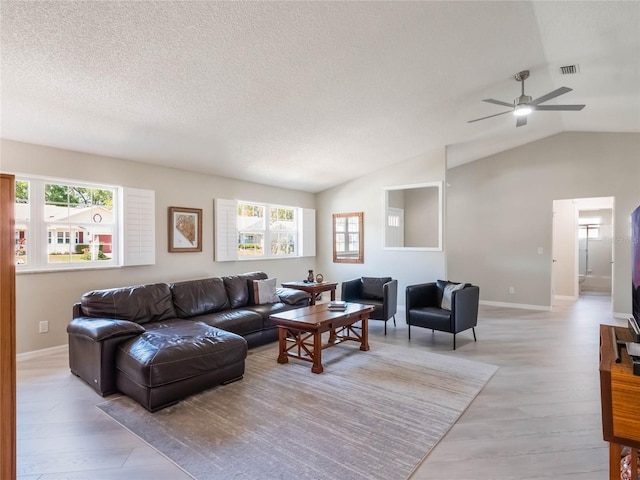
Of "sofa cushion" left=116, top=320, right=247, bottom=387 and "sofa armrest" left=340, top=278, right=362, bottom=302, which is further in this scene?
"sofa armrest" left=340, top=278, right=362, bottom=302

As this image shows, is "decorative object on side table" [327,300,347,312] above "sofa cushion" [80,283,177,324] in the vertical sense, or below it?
below

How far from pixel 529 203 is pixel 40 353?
7.99m

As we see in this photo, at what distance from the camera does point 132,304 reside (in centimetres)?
360

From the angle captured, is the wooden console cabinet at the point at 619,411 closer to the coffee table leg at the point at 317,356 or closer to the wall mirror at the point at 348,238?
the coffee table leg at the point at 317,356

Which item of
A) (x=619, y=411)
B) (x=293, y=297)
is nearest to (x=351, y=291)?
(x=293, y=297)

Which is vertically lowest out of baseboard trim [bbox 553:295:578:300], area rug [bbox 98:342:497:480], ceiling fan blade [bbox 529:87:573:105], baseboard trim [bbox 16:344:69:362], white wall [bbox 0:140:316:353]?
baseboard trim [bbox 553:295:578:300]

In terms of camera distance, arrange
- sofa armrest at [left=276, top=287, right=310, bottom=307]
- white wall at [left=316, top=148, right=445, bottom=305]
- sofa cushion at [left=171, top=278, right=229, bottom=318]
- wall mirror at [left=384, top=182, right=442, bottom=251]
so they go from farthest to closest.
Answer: wall mirror at [left=384, top=182, right=442, bottom=251]
white wall at [left=316, top=148, right=445, bottom=305]
sofa armrest at [left=276, top=287, right=310, bottom=307]
sofa cushion at [left=171, top=278, right=229, bottom=318]

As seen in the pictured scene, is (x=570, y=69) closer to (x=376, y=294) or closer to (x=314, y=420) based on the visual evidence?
(x=376, y=294)

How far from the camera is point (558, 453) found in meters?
2.12

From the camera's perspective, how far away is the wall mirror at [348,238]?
22.7ft

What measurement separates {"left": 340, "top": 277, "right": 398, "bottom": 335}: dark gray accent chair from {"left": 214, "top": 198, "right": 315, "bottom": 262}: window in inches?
77.8

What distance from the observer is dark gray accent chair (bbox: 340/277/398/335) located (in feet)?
16.0

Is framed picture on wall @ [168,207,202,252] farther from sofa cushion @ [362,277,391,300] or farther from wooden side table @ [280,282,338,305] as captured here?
sofa cushion @ [362,277,391,300]

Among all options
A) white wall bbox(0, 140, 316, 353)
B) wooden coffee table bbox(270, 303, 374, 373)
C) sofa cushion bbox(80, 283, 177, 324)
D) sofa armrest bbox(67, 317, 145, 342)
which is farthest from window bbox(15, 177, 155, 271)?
wooden coffee table bbox(270, 303, 374, 373)
